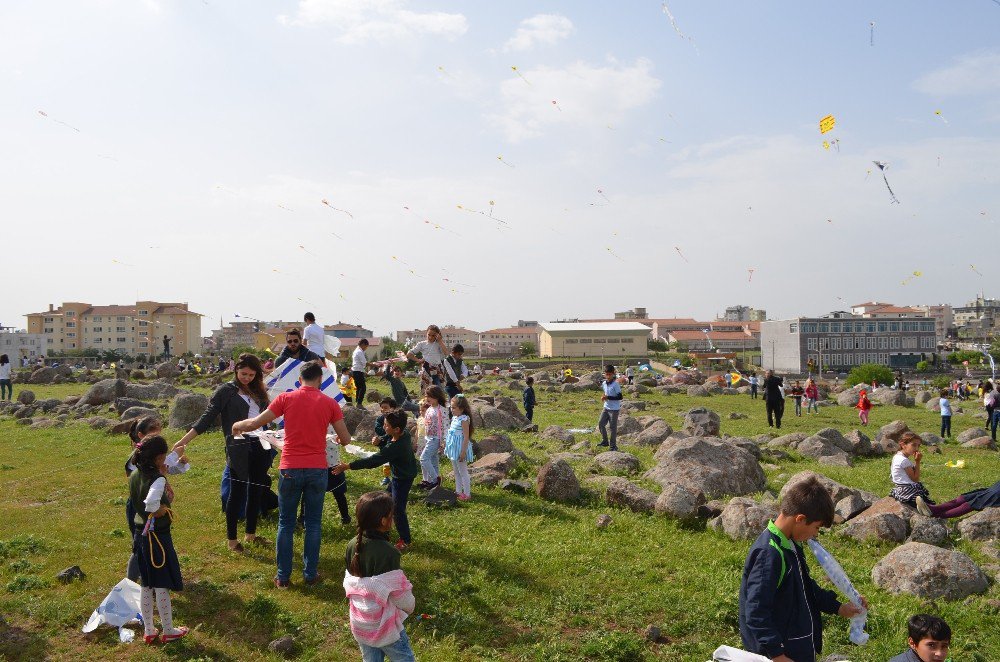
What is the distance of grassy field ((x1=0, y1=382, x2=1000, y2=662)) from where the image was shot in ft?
21.6

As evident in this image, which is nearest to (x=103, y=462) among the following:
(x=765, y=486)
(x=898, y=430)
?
(x=765, y=486)

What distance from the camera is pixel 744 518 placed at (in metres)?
9.95

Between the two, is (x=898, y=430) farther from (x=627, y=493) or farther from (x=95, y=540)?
A: (x=95, y=540)

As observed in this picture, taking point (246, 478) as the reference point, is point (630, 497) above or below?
below

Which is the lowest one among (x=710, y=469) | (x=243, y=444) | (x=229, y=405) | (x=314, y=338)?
(x=710, y=469)

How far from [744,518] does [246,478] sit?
6.78m

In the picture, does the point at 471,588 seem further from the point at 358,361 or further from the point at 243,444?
the point at 358,361

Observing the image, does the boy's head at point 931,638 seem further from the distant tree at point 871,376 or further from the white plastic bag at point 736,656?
the distant tree at point 871,376

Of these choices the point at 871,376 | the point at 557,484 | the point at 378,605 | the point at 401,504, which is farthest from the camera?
the point at 871,376

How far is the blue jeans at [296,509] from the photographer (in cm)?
742

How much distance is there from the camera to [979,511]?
10.5 metres

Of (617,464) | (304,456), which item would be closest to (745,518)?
(617,464)

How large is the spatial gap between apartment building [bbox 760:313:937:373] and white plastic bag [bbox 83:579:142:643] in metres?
106

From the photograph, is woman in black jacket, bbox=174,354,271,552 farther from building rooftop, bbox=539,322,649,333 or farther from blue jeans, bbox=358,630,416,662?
building rooftop, bbox=539,322,649,333
